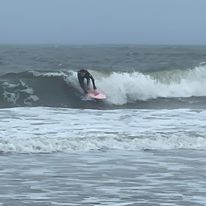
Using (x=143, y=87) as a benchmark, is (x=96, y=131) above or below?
above

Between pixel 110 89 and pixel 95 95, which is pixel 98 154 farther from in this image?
pixel 110 89

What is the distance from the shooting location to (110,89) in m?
23.9

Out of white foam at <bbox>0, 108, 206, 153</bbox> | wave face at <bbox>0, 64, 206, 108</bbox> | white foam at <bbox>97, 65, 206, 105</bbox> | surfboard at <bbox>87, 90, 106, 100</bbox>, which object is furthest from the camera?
white foam at <bbox>97, 65, 206, 105</bbox>

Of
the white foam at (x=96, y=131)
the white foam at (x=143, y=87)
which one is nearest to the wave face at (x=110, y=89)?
the white foam at (x=143, y=87)

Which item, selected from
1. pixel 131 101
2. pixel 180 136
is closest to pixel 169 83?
pixel 131 101

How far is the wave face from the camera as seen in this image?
21.3m

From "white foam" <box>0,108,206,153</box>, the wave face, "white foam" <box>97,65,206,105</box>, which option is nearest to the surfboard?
the wave face

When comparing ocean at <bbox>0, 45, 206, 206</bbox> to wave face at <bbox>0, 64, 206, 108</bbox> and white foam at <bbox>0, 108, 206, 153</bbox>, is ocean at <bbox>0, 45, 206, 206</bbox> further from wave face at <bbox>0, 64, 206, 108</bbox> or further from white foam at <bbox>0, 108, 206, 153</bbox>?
wave face at <bbox>0, 64, 206, 108</bbox>

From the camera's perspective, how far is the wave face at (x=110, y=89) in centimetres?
2130

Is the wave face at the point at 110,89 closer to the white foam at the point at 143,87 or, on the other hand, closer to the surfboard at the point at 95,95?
the white foam at the point at 143,87

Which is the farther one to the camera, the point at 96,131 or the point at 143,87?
the point at 143,87

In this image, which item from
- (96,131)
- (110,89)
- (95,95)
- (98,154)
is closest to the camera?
(98,154)

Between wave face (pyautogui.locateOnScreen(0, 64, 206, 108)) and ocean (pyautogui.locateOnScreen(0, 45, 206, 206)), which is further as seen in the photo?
wave face (pyautogui.locateOnScreen(0, 64, 206, 108))

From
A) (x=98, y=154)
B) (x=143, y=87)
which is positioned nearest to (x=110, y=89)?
(x=143, y=87)
